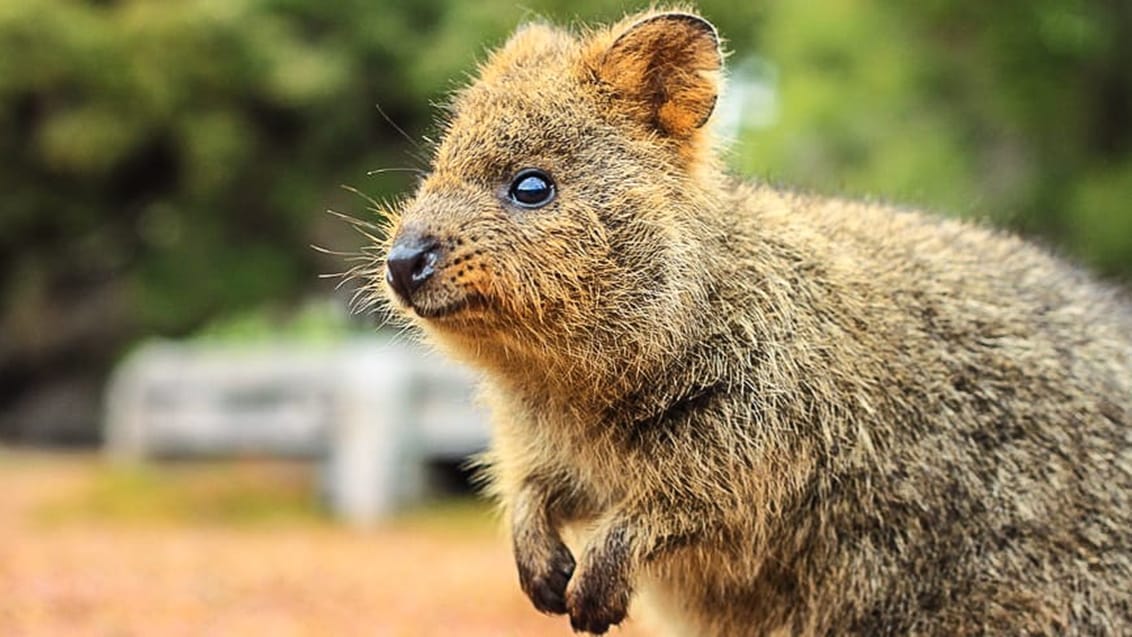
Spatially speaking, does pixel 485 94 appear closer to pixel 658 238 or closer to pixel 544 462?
pixel 658 238

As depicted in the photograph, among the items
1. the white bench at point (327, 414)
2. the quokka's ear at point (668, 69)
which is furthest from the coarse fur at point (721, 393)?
the white bench at point (327, 414)

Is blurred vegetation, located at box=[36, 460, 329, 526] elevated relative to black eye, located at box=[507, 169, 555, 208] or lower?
elevated

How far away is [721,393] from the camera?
3875 millimetres

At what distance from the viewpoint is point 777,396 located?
3908 millimetres

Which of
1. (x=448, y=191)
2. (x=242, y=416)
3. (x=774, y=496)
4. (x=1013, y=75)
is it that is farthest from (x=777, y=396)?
(x=242, y=416)

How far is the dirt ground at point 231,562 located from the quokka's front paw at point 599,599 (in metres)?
2.60

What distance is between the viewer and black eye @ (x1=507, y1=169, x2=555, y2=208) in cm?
371

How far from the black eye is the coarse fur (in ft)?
0.10

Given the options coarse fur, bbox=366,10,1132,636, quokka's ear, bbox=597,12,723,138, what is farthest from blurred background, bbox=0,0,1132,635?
coarse fur, bbox=366,10,1132,636

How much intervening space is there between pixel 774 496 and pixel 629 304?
2.28ft

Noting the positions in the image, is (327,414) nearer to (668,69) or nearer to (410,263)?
(668,69)

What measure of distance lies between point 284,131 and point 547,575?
1573 centimetres

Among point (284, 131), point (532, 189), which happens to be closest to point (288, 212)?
point (284, 131)

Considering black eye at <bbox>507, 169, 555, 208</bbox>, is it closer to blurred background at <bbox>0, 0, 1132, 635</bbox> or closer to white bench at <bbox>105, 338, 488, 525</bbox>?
blurred background at <bbox>0, 0, 1132, 635</bbox>
